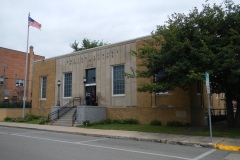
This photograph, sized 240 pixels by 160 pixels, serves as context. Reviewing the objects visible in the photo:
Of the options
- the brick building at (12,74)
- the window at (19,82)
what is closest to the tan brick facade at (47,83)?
the brick building at (12,74)

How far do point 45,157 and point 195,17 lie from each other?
1164cm

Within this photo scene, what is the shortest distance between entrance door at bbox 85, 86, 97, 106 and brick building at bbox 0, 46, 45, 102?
89.3 ft

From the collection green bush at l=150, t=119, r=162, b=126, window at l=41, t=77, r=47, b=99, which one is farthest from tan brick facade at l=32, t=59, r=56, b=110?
green bush at l=150, t=119, r=162, b=126

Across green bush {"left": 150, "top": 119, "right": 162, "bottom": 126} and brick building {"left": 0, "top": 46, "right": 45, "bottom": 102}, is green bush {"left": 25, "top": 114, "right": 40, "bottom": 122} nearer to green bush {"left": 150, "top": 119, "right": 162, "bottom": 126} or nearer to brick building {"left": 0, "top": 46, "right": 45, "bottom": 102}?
green bush {"left": 150, "top": 119, "right": 162, "bottom": 126}

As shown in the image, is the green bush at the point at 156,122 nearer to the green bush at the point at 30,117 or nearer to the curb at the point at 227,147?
the curb at the point at 227,147

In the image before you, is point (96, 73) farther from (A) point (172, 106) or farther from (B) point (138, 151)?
(B) point (138, 151)

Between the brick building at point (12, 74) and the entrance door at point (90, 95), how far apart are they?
27.2 m

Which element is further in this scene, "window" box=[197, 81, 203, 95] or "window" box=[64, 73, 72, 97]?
"window" box=[64, 73, 72, 97]

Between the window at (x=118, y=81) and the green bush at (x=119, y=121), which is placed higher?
the window at (x=118, y=81)

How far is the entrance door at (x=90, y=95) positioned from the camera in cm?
2600

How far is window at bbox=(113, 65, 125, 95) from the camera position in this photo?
24.0m

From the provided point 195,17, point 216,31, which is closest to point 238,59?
point 216,31

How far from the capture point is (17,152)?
31.9ft

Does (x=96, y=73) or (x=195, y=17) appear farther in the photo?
(x=96, y=73)
